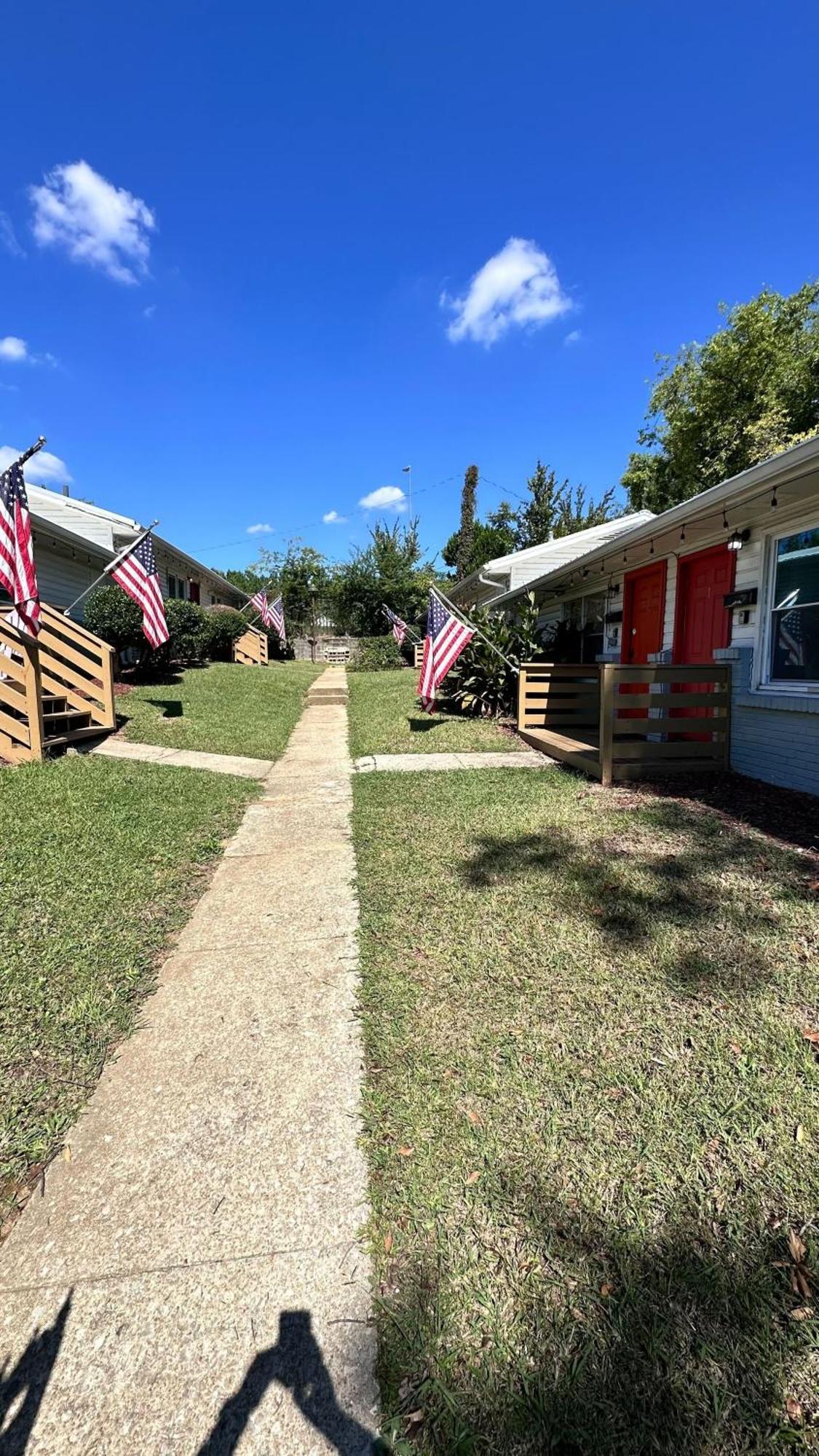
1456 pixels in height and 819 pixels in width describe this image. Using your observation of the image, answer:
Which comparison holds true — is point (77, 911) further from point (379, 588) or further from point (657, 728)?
point (379, 588)

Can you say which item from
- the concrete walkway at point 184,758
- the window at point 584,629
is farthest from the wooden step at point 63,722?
the window at point 584,629

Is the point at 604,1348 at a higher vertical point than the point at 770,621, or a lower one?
lower

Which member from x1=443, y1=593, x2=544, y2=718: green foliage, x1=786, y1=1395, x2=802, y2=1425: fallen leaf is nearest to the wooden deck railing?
x1=443, y1=593, x2=544, y2=718: green foliage

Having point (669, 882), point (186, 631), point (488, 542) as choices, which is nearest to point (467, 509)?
point (488, 542)

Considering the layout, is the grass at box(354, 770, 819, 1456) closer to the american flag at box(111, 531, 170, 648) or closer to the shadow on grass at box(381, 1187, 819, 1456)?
the shadow on grass at box(381, 1187, 819, 1456)

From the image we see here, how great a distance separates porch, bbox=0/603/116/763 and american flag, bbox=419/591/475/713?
4144 mm

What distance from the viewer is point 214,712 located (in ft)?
32.8

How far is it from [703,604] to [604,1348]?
7183 mm

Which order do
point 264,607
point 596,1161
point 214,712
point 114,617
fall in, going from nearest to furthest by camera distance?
1. point 596,1161
2. point 214,712
3. point 114,617
4. point 264,607

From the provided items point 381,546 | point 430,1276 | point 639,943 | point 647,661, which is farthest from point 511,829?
point 381,546

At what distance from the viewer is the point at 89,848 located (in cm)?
407

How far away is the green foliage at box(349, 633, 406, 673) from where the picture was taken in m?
23.9

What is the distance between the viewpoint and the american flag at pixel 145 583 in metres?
7.34

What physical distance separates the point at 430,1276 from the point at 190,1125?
908mm
